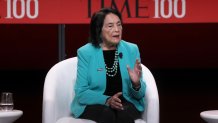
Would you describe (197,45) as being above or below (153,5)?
below

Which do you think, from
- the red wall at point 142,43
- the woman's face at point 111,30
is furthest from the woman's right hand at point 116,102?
the red wall at point 142,43

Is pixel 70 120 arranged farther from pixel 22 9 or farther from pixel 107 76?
pixel 22 9

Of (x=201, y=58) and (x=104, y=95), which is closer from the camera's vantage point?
(x=104, y=95)

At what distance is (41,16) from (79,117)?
33.6 inches

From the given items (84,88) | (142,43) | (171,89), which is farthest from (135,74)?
(171,89)

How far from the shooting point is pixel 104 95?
286 cm

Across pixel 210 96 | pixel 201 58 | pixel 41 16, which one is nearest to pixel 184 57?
pixel 201 58

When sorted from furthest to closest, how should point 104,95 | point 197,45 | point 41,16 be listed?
point 197,45, point 41,16, point 104,95

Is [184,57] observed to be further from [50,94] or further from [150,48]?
[50,94]

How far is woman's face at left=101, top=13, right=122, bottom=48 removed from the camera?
9.60 feet

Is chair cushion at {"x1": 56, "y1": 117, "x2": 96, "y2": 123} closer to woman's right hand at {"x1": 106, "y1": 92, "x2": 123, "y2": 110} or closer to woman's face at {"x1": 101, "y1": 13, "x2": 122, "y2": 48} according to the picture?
woman's right hand at {"x1": 106, "y1": 92, "x2": 123, "y2": 110}

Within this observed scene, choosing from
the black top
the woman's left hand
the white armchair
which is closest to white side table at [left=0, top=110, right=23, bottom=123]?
the white armchair

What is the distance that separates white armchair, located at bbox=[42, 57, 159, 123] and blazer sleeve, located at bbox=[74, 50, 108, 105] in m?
0.12

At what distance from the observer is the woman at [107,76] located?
283cm
